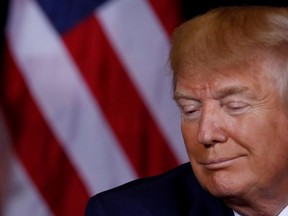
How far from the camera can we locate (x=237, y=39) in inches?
56.2

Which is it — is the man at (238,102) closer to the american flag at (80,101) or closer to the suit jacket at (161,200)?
the suit jacket at (161,200)

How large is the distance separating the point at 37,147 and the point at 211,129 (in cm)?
76

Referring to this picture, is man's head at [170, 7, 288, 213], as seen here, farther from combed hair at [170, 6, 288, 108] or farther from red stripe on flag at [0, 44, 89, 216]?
red stripe on flag at [0, 44, 89, 216]

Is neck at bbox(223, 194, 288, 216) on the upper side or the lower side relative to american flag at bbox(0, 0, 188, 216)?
lower

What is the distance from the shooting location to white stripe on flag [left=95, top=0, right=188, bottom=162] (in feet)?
6.96

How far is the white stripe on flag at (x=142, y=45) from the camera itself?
212 cm

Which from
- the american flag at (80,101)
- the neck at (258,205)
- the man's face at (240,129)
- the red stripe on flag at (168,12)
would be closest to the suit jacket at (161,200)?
the neck at (258,205)

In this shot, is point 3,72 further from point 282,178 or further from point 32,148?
point 282,178

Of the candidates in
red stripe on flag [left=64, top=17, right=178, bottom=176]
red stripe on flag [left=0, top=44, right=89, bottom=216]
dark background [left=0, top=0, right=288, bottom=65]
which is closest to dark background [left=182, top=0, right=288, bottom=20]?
dark background [left=0, top=0, right=288, bottom=65]

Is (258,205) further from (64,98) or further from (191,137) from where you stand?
(64,98)

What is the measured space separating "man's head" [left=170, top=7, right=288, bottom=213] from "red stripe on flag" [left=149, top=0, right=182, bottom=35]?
2.29 ft

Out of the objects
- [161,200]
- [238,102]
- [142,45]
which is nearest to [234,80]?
[238,102]

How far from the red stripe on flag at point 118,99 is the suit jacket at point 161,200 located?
17.6 inches

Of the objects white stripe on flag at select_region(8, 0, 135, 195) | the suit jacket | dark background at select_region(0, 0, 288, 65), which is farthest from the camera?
dark background at select_region(0, 0, 288, 65)
